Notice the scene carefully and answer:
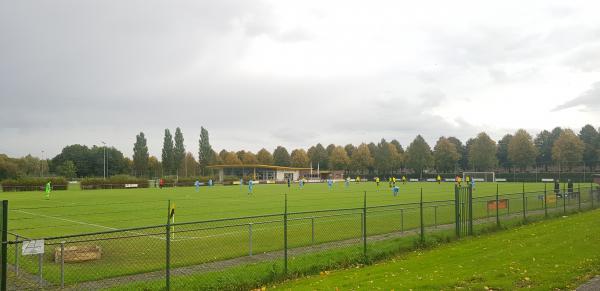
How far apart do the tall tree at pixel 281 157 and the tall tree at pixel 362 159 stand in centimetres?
2534

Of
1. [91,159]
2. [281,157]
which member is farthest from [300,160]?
[91,159]

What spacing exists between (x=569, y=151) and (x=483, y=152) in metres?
20.2

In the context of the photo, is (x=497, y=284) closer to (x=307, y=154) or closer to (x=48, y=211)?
(x=48, y=211)

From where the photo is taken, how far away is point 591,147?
128500mm

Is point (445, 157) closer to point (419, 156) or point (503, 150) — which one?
point (419, 156)

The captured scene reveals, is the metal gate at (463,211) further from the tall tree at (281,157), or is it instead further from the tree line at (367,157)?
the tall tree at (281,157)

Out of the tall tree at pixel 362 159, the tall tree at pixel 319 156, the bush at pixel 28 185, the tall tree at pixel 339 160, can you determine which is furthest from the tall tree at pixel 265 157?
the bush at pixel 28 185

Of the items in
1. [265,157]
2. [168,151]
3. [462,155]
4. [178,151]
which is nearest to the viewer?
[168,151]

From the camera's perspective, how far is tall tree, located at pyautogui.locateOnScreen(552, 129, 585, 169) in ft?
378

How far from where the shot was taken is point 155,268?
43.0 feet

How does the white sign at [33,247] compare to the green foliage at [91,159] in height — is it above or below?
below

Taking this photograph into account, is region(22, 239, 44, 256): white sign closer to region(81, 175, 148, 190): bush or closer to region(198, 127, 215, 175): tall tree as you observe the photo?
region(81, 175, 148, 190): bush

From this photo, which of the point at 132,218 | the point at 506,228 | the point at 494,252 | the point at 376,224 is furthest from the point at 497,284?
the point at 132,218

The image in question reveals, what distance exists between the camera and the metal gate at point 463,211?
17391mm
